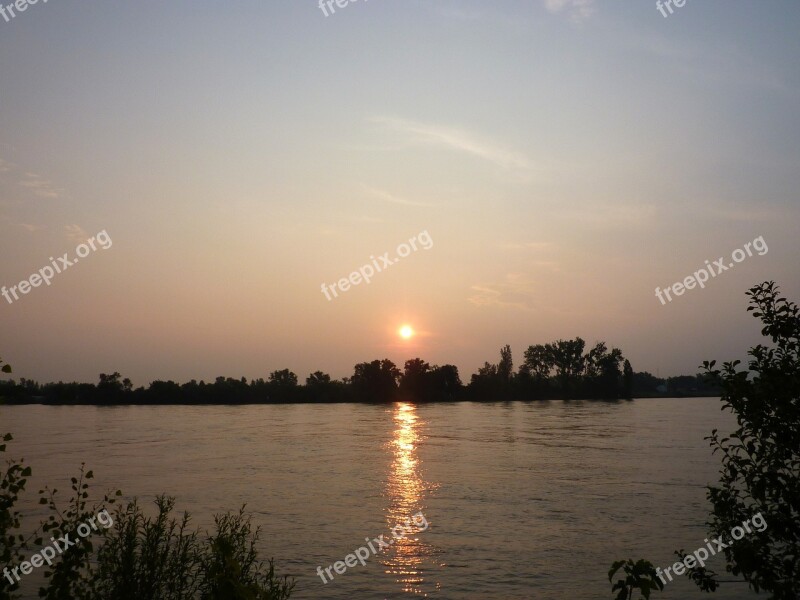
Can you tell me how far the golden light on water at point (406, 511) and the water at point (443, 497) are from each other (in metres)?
0.09

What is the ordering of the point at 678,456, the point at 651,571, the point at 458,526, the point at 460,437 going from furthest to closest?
the point at 460,437
the point at 678,456
the point at 458,526
the point at 651,571

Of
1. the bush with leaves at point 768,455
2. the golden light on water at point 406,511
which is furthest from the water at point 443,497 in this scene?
the bush with leaves at point 768,455

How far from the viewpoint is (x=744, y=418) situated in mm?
9039

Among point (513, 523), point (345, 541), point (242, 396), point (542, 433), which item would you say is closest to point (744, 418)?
point (345, 541)

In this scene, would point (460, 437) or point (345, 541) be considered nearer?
point (345, 541)

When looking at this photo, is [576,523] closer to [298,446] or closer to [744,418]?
[744,418]

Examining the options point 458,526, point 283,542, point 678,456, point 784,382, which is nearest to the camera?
point 784,382

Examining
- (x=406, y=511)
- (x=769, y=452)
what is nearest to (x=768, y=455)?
(x=769, y=452)

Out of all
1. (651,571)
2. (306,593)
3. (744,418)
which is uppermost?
(744,418)

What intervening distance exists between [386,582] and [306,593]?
2.86 meters

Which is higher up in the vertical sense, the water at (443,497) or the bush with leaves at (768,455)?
the bush with leaves at (768,455)

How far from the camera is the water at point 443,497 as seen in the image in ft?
76.4

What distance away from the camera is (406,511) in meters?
34.3

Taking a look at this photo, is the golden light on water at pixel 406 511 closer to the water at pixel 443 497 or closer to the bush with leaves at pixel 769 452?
the water at pixel 443 497
